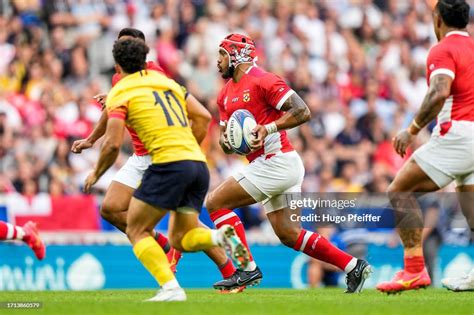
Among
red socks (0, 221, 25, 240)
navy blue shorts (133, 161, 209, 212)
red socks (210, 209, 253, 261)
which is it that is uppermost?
navy blue shorts (133, 161, 209, 212)

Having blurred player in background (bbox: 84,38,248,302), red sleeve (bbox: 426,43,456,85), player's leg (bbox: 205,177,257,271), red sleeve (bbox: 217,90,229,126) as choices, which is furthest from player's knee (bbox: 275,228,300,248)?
red sleeve (bbox: 426,43,456,85)

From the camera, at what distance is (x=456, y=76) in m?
9.73

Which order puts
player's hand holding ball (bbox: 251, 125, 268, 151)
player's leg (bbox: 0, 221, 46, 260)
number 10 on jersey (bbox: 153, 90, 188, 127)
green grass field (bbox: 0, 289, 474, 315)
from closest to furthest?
green grass field (bbox: 0, 289, 474, 315) → number 10 on jersey (bbox: 153, 90, 188, 127) → player's hand holding ball (bbox: 251, 125, 268, 151) → player's leg (bbox: 0, 221, 46, 260)

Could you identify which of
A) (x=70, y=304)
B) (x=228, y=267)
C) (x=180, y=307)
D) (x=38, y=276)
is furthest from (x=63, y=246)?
(x=180, y=307)

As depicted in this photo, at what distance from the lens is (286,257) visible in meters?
15.0

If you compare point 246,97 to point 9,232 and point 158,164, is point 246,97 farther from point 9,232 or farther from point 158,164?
point 9,232

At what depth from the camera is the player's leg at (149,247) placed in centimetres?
903

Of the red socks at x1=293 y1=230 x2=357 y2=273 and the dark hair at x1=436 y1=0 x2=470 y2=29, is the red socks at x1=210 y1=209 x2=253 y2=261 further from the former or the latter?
the dark hair at x1=436 y1=0 x2=470 y2=29

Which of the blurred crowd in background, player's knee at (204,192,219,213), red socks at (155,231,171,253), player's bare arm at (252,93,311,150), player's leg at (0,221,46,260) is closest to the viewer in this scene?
player's bare arm at (252,93,311,150)

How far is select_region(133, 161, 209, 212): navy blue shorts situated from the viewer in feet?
29.6

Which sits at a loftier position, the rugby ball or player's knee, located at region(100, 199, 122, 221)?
the rugby ball

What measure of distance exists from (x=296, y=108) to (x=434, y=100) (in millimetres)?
1671

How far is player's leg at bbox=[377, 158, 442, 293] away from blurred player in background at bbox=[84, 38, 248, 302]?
5.49 ft

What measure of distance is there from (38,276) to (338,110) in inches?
255
